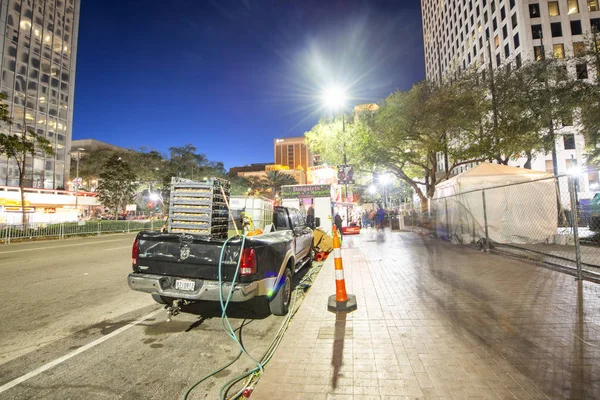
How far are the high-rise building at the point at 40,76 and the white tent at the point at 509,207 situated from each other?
49826mm

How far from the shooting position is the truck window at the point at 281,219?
663 centimetres

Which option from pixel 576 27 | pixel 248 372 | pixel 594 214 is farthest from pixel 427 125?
pixel 576 27

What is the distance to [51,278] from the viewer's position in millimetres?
7215

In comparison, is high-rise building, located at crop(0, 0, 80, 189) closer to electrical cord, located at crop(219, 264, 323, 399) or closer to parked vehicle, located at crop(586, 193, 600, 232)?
electrical cord, located at crop(219, 264, 323, 399)

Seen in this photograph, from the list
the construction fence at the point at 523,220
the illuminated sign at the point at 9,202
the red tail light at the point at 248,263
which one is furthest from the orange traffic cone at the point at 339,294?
the illuminated sign at the point at 9,202

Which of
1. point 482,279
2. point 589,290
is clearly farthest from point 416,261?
point 589,290

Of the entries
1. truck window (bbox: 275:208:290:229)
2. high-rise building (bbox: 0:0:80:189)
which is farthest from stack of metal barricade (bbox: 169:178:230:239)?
high-rise building (bbox: 0:0:80:189)

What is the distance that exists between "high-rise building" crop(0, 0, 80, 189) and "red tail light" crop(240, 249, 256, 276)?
1899 inches

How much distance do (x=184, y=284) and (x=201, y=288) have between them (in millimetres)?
298

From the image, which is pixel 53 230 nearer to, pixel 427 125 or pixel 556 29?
pixel 427 125

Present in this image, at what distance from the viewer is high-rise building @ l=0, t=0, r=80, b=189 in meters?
38.3

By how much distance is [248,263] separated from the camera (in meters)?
3.76

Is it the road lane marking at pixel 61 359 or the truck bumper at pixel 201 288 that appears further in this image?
the truck bumper at pixel 201 288

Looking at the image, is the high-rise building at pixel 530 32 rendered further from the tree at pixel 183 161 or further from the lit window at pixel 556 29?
the tree at pixel 183 161
